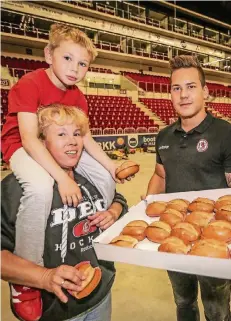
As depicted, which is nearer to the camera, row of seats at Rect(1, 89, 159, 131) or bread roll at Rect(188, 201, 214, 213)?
bread roll at Rect(188, 201, 214, 213)

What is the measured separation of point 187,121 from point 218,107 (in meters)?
13.3

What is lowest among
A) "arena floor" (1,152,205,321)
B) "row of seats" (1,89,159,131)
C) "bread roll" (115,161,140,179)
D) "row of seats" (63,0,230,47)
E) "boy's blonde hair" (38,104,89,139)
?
"arena floor" (1,152,205,321)

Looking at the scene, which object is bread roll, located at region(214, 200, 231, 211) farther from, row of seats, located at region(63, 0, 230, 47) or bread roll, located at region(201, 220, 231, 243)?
row of seats, located at region(63, 0, 230, 47)

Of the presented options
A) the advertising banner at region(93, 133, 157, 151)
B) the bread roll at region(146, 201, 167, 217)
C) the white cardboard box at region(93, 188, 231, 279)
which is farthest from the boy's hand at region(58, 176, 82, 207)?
the advertising banner at region(93, 133, 157, 151)

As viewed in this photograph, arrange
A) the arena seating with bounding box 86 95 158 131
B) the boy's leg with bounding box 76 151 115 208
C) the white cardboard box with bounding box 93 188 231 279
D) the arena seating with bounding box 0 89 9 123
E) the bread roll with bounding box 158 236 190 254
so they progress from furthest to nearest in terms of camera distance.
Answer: the arena seating with bounding box 86 95 158 131 → the arena seating with bounding box 0 89 9 123 → the boy's leg with bounding box 76 151 115 208 → the bread roll with bounding box 158 236 190 254 → the white cardboard box with bounding box 93 188 231 279

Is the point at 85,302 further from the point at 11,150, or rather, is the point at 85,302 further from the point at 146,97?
the point at 146,97

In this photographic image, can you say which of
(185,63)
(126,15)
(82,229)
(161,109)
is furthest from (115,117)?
(82,229)

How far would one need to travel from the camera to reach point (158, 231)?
750 mm

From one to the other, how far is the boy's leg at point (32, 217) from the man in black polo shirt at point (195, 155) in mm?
607

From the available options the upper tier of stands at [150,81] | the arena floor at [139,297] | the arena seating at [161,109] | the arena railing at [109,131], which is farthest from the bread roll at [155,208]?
the upper tier of stands at [150,81]

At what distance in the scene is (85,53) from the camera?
101cm

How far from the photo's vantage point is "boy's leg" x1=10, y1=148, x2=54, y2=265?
2.20 ft

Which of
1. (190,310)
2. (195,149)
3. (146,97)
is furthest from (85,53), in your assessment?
(146,97)

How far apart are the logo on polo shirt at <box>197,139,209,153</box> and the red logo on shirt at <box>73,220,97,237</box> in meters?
0.54
